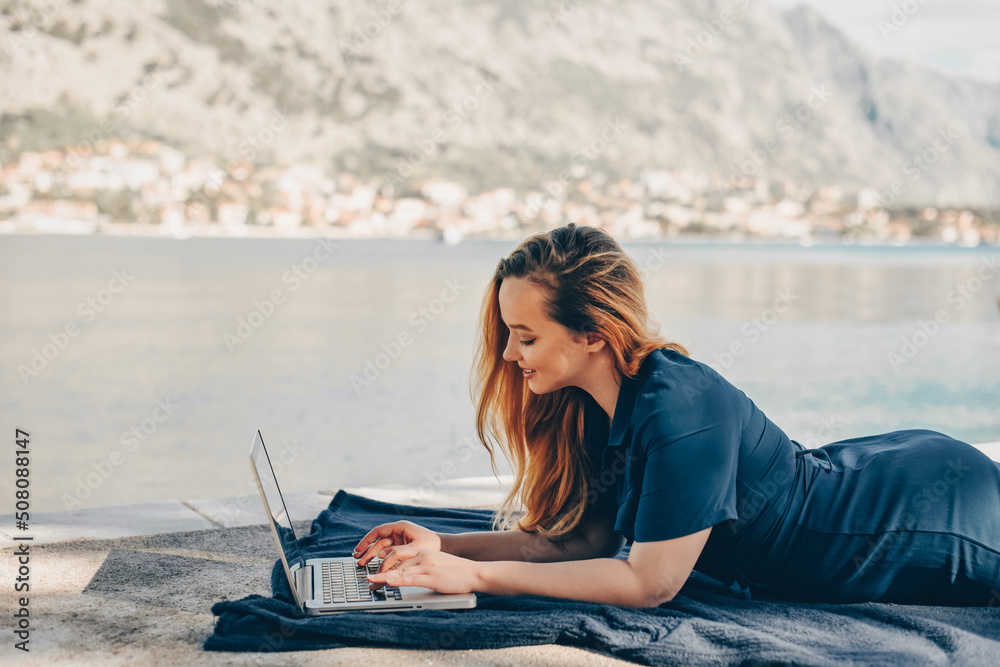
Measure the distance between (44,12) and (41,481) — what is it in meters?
70.0

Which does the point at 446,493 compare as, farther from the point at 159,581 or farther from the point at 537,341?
the point at 537,341

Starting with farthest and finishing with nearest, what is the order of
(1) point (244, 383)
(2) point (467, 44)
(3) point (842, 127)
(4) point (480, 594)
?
(3) point (842, 127) < (2) point (467, 44) < (1) point (244, 383) < (4) point (480, 594)

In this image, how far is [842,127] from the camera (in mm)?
78500

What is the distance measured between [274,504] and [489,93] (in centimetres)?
7008

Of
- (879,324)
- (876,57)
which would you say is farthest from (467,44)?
(879,324)

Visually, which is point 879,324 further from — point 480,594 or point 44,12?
point 44,12

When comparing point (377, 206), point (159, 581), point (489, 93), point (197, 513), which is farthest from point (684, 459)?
point (489, 93)

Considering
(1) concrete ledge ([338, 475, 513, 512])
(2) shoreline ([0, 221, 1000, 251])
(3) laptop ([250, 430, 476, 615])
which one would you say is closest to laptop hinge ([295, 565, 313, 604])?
(3) laptop ([250, 430, 476, 615])

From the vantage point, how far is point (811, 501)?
2.08 meters

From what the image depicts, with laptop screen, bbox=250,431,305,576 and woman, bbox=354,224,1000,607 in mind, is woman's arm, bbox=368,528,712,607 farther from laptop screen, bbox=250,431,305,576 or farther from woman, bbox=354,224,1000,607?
laptop screen, bbox=250,431,305,576

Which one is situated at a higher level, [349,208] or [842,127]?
[842,127]

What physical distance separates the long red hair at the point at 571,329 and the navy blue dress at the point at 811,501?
3.9 inches

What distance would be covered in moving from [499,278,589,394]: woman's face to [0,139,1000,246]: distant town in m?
46.6

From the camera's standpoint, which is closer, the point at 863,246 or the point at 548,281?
the point at 548,281
